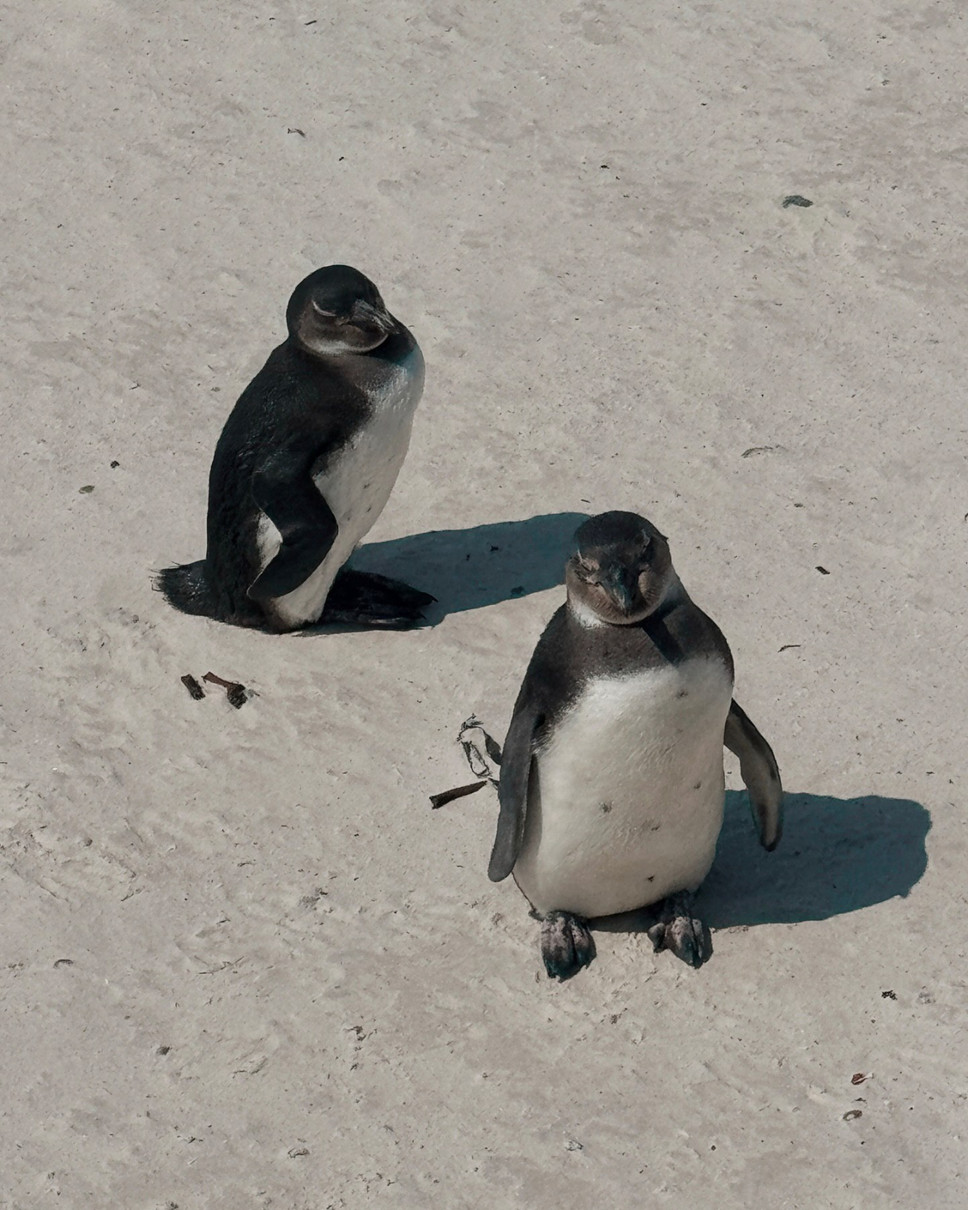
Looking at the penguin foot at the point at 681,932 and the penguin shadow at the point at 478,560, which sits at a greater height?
the penguin foot at the point at 681,932

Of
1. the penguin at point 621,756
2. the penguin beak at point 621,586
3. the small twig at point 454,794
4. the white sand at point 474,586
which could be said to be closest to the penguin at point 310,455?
the white sand at point 474,586

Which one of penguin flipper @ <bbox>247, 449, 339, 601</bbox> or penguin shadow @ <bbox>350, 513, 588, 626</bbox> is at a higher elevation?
penguin flipper @ <bbox>247, 449, 339, 601</bbox>

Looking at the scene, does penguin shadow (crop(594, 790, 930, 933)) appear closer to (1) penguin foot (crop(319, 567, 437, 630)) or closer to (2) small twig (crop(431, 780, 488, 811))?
(2) small twig (crop(431, 780, 488, 811))

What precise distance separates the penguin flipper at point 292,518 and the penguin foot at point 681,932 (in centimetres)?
149

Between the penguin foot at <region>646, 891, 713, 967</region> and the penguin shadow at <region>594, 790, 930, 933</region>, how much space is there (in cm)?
8

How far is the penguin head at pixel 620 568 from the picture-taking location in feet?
14.2

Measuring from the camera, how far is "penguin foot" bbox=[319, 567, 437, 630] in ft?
20.2

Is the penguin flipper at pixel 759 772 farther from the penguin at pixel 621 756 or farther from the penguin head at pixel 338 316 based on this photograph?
the penguin head at pixel 338 316

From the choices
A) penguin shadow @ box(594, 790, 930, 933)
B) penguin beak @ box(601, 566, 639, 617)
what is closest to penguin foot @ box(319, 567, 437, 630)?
penguin shadow @ box(594, 790, 930, 933)

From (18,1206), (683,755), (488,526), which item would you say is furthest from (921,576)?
(18,1206)

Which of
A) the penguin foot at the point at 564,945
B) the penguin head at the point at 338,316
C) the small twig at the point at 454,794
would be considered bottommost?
the small twig at the point at 454,794

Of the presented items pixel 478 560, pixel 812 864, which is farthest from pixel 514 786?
pixel 478 560

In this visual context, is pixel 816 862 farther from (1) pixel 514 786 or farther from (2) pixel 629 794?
(1) pixel 514 786

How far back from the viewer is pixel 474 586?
6.36 meters
